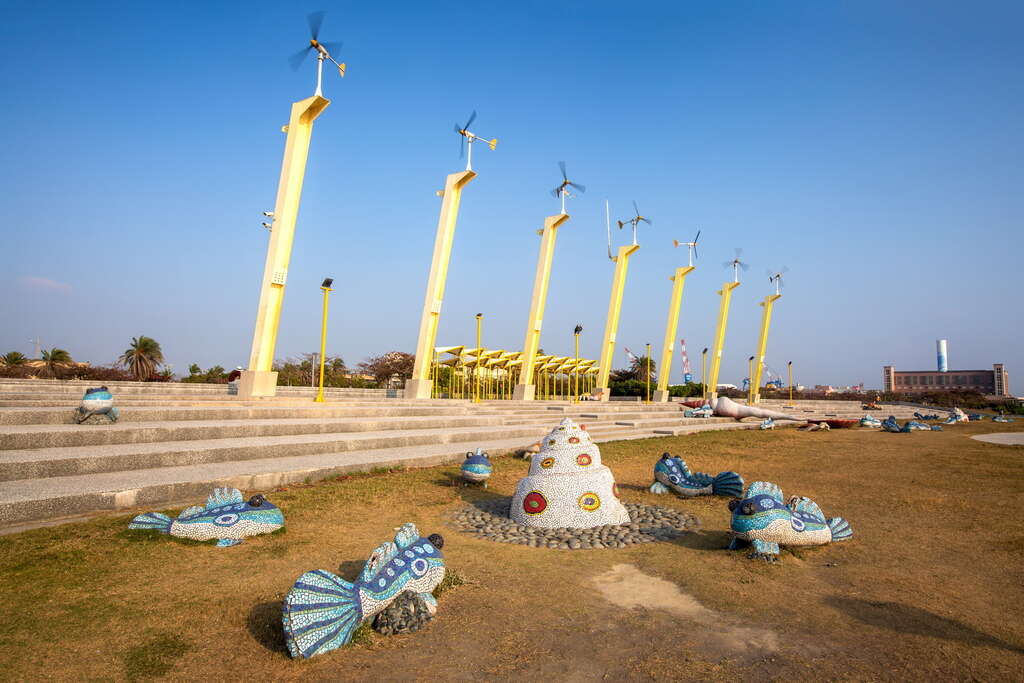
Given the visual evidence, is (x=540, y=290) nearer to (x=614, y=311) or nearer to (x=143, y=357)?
(x=614, y=311)

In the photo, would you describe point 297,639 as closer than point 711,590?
Yes

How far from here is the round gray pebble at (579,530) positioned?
19.4 ft

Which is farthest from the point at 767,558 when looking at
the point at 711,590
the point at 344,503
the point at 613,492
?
the point at 344,503

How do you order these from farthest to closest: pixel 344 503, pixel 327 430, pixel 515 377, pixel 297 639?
pixel 515 377 → pixel 327 430 → pixel 344 503 → pixel 297 639

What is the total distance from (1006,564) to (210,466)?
9.67 metres

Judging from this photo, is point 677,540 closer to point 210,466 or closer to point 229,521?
point 229,521

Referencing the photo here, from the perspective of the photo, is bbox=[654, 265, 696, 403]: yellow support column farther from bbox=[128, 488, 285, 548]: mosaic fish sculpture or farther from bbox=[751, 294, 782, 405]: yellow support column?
bbox=[128, 488, 285, 548]: mosaic fish sculpture

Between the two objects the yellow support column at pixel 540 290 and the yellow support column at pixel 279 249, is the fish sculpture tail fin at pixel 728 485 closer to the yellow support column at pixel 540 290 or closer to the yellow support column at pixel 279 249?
the yellow support column at pixel 279 249

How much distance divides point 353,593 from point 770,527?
3.90 metres

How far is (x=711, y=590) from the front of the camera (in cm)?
457

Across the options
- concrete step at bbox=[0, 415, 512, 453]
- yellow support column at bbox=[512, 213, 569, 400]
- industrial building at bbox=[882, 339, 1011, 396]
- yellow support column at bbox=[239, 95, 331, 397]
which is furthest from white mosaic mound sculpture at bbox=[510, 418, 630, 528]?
industrial building at bbox=[882, 339, 1011, 396]

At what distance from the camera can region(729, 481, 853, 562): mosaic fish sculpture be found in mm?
5371

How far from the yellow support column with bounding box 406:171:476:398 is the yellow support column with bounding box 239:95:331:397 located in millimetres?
6956

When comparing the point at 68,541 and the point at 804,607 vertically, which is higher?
the point at 804,607
